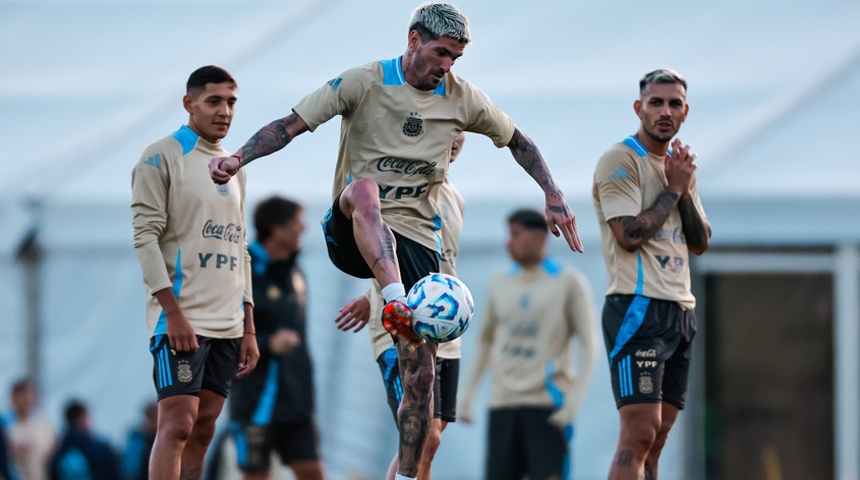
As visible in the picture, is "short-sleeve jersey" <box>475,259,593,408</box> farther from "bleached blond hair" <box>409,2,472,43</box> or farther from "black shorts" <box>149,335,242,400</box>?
"bleached blond hair" <box>409,2,472,43</box>

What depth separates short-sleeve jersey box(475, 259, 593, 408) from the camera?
33.2 ft

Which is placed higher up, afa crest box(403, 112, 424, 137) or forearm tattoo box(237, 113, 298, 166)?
afa crest box(403, 112, 424, 137)

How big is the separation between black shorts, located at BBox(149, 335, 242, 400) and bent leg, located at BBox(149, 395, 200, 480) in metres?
0.04

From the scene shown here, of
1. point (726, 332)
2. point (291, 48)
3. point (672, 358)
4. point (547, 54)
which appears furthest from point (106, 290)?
point (672, 358)

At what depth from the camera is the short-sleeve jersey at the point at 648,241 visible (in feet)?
25.1

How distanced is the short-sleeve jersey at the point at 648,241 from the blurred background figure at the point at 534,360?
2.35 metres

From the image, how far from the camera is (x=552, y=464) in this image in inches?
393

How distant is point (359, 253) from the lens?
6961 mm

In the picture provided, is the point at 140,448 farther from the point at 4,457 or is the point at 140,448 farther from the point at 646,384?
the point at 646,384

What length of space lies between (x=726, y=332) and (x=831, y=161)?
3.33m

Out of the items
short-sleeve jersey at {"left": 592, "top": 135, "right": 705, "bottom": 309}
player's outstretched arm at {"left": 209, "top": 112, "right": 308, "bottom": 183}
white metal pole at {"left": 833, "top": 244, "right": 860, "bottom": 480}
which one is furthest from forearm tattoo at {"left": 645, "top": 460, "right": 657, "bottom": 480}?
white metal pole at {"left": 833, "top": 244, "right": 860, "bottom": 480}

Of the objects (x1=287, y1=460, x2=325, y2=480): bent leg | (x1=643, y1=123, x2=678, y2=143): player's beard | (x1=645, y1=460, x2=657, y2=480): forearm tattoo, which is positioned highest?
(x1=643, y1=123, x2=678, y2=143): player's beard

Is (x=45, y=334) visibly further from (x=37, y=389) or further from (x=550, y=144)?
(x=550, y=144)

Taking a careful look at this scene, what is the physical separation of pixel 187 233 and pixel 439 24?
1.69 meters
